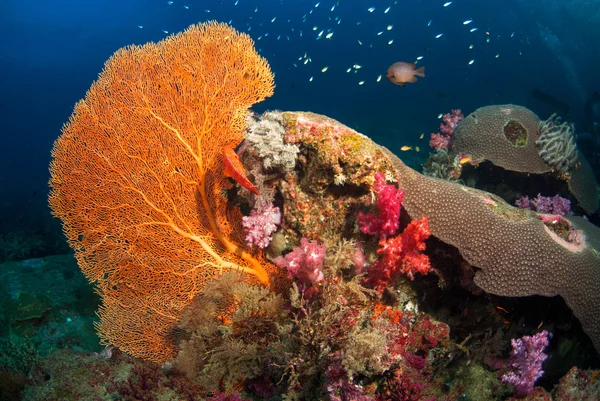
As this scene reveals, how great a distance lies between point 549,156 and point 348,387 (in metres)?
7.80

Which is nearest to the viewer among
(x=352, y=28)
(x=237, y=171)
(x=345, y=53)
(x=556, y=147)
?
(x=237, y=171)

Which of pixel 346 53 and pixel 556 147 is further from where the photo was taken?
pixel 346 53

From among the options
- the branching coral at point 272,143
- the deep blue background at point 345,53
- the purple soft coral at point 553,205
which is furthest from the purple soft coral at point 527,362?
the deep blue background at point 345,53

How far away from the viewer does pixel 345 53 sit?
80.6m

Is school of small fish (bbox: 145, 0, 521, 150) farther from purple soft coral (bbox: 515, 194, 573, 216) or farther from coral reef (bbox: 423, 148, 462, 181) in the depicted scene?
purple soft coral (bbox: 515, 194, 573, 216)

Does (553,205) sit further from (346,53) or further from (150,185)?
(346,53)

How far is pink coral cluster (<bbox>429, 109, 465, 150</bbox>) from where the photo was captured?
9039mm

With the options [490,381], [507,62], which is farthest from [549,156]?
[507,62]

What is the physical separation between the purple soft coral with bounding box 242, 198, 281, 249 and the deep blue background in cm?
3167

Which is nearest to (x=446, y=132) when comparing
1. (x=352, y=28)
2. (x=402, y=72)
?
(x=402, y=72)

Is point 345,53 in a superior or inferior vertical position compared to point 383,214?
superior

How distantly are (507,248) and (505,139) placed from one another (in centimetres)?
495

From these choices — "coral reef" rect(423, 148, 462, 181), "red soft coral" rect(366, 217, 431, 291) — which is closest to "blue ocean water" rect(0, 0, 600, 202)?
"coral reef" rect(423, 148, 462, 181)

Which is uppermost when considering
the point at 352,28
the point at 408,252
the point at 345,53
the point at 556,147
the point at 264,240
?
the point at 352,28
